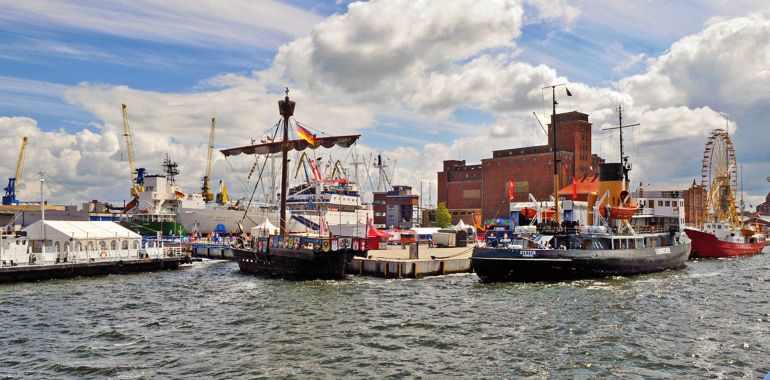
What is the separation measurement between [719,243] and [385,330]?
205ft

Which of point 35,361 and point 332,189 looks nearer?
point 35,361

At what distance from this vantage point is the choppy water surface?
18.3m

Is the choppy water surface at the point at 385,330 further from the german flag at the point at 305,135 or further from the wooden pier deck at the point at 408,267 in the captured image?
the german flag at the point at 305,135

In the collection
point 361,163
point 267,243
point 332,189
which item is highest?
point 361,163

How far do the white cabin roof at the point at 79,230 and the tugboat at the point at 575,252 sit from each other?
103 ft

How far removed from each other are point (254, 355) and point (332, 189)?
92.3 m

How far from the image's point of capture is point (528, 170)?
138000 millimetres

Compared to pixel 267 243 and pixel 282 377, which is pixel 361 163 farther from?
pixel 282 377

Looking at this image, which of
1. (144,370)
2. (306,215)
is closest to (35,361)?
(144,370)

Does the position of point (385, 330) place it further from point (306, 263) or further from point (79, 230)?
point (79, 230)

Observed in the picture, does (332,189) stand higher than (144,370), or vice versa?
(332,189)

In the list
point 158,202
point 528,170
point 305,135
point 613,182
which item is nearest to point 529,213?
point 613,182

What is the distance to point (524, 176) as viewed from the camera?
138500mm

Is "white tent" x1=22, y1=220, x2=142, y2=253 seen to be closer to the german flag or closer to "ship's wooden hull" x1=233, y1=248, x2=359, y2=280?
"ship's wooden hull" x1=233, y1=248, x2=359, y2=280
